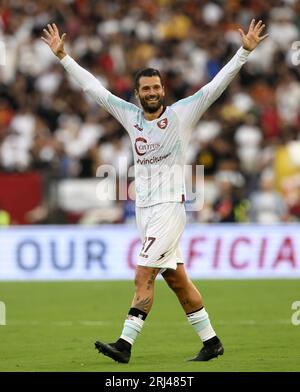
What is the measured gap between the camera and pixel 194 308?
1069 cm

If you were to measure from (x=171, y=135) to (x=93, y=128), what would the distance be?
46.4 feet

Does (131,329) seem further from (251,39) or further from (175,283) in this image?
(251,39)

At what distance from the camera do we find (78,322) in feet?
46.8

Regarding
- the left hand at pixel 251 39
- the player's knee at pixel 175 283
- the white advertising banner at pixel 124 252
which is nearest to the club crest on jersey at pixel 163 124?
the left hand at pixel 251 39

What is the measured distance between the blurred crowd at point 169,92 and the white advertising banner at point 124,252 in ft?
5.09

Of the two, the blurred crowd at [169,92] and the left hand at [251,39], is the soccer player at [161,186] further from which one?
the blurred crowd at [169,92]

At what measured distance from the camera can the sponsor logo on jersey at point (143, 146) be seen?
10508 mm

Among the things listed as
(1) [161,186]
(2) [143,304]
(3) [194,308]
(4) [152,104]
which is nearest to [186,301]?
(3) [194,308]

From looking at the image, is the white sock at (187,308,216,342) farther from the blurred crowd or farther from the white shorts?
the blurred crowd

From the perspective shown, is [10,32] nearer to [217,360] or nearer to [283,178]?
[283,178]

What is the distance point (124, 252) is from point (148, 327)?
5.68 metres

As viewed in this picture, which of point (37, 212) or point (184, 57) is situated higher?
point (184, 57)
